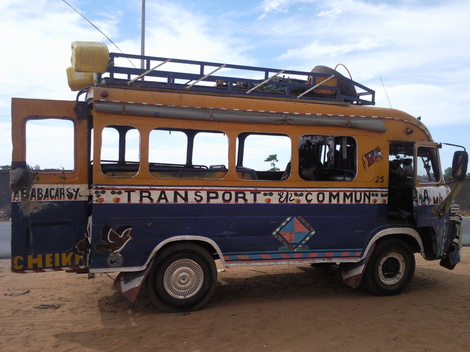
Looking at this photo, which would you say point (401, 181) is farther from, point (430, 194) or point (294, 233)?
point (294, 233)

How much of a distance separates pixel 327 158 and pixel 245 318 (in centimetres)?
276

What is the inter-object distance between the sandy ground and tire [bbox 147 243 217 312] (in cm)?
17

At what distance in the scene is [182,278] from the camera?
5.64m

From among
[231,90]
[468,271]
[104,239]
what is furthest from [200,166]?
[468,271]

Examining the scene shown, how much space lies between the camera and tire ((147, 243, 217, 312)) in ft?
18.1

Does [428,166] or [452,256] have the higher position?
[428,166]

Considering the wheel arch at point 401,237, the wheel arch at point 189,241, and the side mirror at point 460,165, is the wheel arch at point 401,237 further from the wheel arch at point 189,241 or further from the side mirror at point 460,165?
the wheel arch at point 189,241

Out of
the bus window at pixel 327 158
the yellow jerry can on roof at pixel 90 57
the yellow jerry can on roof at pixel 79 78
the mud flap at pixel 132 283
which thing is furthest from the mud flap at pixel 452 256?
the yellow jerry can on roof at pixel 79 78

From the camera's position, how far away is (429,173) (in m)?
6.82

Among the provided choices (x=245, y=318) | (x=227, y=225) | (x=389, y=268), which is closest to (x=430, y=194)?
(x=389, y=268)

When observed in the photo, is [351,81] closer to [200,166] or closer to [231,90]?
[231,90]

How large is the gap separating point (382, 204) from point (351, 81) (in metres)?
1.96

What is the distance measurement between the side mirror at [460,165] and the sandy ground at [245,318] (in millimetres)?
1869

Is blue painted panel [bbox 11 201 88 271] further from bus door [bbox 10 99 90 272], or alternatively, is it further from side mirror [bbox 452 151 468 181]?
side mirror [bbox 452 151 468 181]
